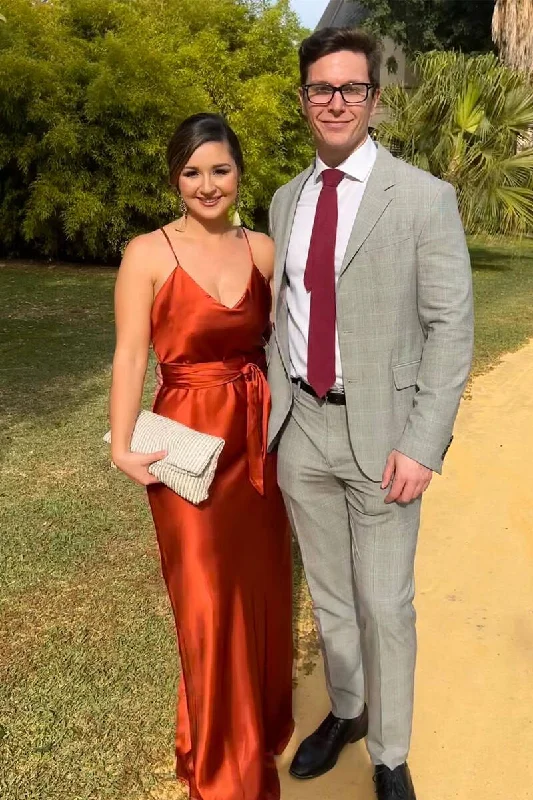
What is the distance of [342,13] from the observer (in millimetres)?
30000

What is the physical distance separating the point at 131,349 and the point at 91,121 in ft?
40.5

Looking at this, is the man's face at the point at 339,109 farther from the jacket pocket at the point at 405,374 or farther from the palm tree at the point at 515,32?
the palm tree at the point at 515,32

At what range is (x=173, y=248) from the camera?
2242mm

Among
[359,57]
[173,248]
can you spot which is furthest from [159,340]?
[359,57]

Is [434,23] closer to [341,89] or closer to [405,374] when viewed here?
[341,89]

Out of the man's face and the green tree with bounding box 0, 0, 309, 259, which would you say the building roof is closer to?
the green tree with bounding box 0, 0, 309, 259

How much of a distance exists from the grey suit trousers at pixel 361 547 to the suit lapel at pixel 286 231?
0.35 meters

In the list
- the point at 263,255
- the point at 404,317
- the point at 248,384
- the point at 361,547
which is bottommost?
the point at 361,547

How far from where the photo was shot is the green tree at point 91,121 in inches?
512

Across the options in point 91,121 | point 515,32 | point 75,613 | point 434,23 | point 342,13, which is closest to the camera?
point 75,613

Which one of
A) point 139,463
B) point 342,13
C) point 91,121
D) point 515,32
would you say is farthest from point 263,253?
point 342,13

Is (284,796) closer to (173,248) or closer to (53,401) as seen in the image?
(173,248)

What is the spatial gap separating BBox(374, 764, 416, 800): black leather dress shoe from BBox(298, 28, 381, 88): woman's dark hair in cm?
203

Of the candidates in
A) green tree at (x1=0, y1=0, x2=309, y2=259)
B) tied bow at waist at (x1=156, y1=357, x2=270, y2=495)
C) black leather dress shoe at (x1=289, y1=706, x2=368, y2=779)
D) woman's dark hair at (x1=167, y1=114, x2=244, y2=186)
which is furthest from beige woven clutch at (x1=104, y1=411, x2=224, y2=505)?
green tree at (x1=0, y1=0, x2=309, y2=259)
